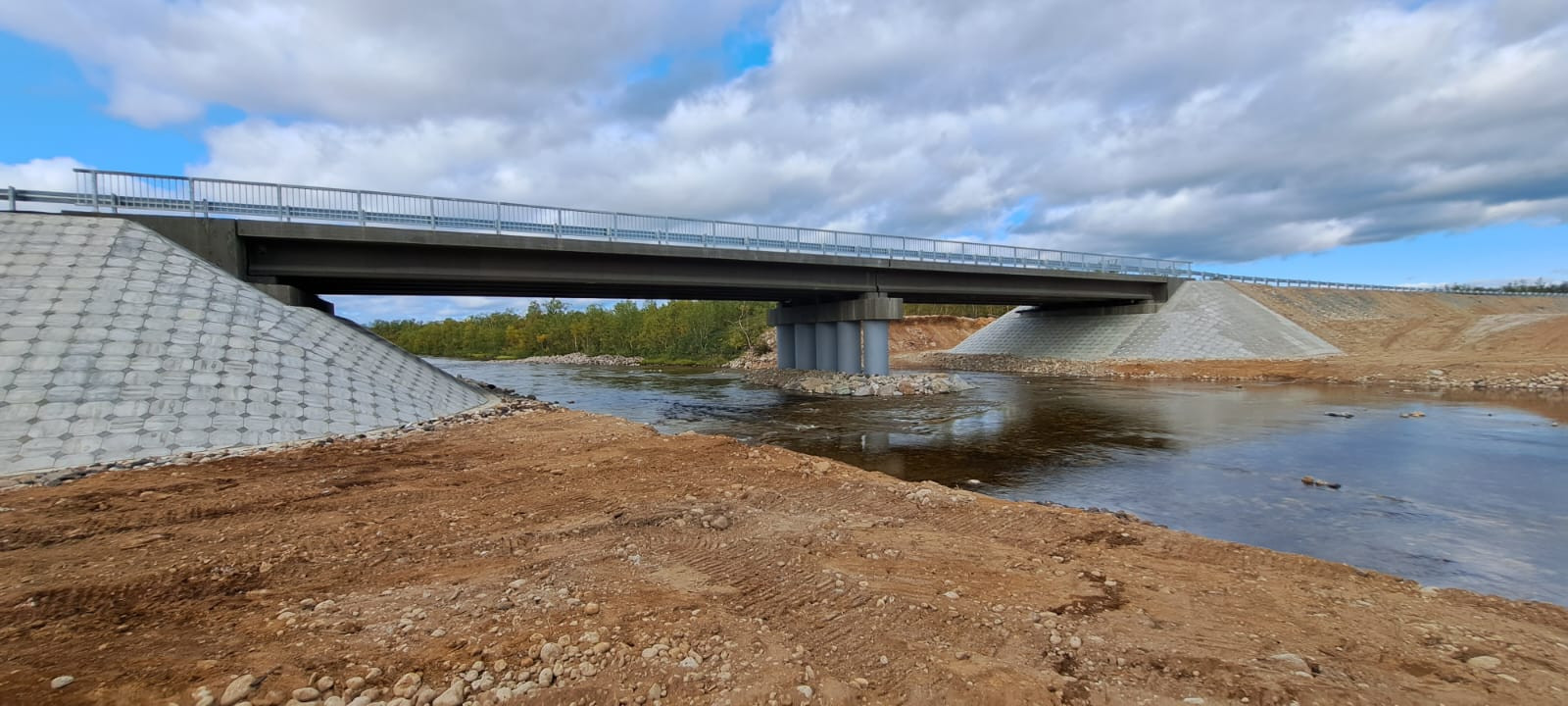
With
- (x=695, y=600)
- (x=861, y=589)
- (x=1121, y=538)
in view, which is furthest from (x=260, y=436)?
(x=1121, y=538)

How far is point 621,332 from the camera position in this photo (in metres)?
108

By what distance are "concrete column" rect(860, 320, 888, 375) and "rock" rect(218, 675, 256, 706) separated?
36.5 metres

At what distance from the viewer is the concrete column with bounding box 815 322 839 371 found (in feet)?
144

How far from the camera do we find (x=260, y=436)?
15.3 metres

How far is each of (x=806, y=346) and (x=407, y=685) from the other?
43227 mm

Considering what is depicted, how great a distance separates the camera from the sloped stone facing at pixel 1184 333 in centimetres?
4941

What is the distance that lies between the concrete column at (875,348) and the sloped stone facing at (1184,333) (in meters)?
23.6

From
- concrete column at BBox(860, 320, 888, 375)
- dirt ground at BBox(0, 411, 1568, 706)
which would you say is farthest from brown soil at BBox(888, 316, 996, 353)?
dirt ground at BBox(0, 411, 1568, 706)

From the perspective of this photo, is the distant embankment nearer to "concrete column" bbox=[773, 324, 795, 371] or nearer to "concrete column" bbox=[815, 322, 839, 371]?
"concrete column" bbox=[815, 322, 839, 371]

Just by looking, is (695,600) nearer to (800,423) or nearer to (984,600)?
(984,600)

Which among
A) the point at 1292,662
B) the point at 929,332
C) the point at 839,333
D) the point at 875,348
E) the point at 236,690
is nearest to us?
the point at 236,690

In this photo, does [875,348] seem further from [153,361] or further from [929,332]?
[929,332]

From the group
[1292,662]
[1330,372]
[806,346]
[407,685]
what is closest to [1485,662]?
[1292,662]

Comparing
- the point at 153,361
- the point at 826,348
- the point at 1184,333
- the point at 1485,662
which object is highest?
the point at 1184,333
